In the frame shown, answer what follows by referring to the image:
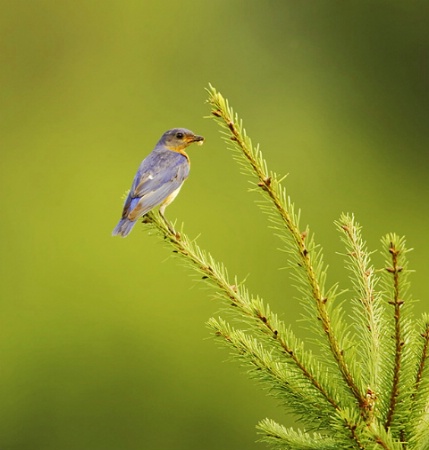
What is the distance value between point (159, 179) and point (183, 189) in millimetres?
10857

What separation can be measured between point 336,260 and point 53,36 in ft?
29.8

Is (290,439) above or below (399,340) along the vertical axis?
below

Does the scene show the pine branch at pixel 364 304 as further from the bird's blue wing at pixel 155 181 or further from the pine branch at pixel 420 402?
the bird's blue wing at pixel 155 181

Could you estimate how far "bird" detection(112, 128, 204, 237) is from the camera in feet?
11.1

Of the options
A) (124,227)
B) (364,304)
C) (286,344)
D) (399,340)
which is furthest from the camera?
(124,227)

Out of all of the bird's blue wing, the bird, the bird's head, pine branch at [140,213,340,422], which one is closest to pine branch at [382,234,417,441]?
pine branch at [140,213,340,422]

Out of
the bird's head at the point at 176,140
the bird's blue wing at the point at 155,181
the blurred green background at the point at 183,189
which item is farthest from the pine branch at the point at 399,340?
the blurred green background at the point at 183,189

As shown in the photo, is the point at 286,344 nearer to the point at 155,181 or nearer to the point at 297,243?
the point at 297,243

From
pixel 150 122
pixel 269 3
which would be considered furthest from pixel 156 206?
pixel 269 3

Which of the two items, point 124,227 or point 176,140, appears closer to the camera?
point 124,227

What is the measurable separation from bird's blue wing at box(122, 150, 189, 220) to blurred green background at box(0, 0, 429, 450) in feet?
24.3

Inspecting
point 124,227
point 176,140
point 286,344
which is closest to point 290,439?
point 286,344

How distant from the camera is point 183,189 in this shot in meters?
14.6

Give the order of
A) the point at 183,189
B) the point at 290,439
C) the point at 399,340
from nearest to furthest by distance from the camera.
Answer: the point at 399,340
the point at 290,439
the point at 183,189
